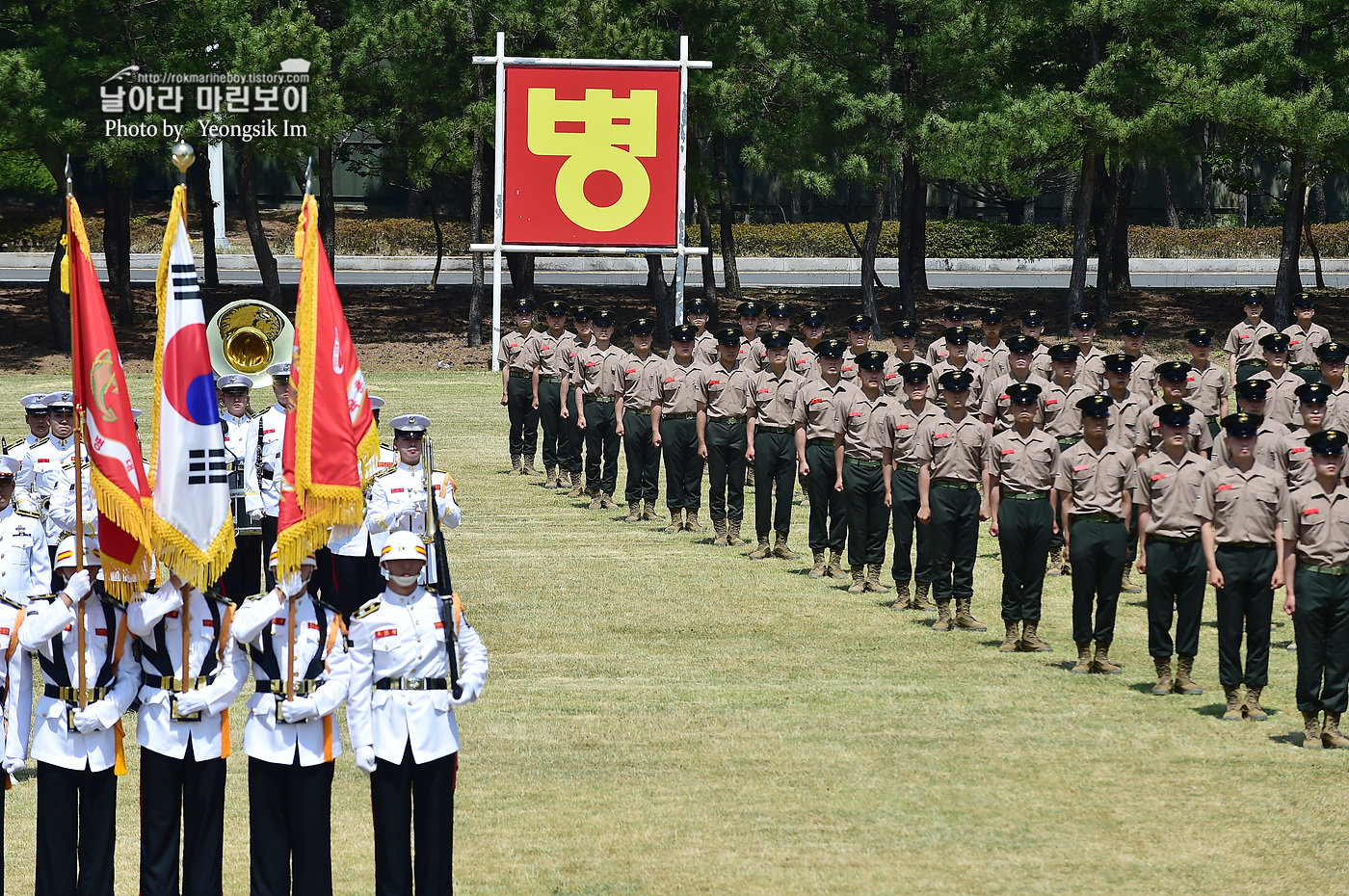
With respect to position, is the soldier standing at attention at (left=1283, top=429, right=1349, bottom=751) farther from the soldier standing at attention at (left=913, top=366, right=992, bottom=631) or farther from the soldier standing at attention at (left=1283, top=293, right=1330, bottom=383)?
the soldier standing at attention at (left=1283, top=293, right=1330, bottom=383)

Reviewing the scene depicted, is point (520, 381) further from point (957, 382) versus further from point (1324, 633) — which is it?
point (1324, 633)

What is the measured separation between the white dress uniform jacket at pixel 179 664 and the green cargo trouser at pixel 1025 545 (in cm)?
687

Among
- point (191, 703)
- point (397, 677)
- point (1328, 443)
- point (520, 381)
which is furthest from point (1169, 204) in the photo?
point (191, 703)

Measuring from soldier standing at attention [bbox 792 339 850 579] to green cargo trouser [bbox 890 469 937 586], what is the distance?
4.26 ft

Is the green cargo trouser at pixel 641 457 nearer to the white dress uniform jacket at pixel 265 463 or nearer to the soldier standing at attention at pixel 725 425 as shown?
the soldier standing at attention at pixel 725 425

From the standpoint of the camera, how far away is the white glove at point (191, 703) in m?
7.40

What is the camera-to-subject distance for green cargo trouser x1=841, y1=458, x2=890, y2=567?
1479cm

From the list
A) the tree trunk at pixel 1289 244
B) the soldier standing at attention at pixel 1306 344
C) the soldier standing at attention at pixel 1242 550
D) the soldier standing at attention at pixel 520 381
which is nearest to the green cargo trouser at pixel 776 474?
the soldier standing at attention at pixel 520 381

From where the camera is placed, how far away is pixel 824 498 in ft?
51.4

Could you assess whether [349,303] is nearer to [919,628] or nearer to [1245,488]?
[919,628]

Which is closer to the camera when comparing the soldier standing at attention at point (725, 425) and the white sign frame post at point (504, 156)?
the soldier standing at attention at point (725, 425)

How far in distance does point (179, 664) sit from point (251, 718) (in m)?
0.44

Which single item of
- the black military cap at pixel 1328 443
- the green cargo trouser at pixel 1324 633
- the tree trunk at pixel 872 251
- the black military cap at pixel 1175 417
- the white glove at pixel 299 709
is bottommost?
the green cargo trouser at pixel 1324 633

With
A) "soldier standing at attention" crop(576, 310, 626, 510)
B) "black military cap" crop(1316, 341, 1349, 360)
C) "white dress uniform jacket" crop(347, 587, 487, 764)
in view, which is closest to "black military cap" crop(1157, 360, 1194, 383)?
"black military cap" crop(1316, 341, 1349, 360)
